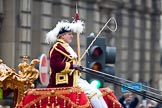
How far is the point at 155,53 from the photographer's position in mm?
41562

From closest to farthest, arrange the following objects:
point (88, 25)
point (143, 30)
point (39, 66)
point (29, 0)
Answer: point (39, 66) < point (29, 0) < point (88, 25) < point (143, 30)

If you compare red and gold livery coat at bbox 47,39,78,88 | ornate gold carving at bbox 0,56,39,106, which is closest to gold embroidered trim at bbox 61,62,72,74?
red and gold livery coat at bbox 47,39,78,88

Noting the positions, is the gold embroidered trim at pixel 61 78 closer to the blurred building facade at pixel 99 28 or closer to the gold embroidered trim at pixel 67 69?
the gold embroidered trim at pixel 67 69

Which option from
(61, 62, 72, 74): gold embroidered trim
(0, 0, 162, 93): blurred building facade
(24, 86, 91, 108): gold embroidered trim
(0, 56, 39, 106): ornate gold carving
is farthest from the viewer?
(0, 0, 162, 93): blurred building facade

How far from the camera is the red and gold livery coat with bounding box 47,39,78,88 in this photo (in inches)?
446

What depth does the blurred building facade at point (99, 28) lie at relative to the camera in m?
22.8

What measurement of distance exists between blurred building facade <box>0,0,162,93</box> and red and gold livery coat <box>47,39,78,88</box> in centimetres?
956

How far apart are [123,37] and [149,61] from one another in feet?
16.6

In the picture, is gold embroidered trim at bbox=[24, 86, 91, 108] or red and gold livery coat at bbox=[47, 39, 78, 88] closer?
gold embroidered trim at bbox=[24, 86, 91, 108]

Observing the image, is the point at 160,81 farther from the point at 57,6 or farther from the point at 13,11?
the point at 13,11

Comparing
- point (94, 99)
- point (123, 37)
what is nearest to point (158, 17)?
point (123, 37)

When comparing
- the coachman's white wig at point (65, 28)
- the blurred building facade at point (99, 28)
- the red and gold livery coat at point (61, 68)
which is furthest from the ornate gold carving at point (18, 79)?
the blurred building facade at point (99, 28)

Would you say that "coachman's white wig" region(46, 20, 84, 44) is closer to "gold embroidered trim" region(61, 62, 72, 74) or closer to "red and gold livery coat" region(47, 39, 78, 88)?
"red and gold livery coat" region(47, 39, 78, 88)

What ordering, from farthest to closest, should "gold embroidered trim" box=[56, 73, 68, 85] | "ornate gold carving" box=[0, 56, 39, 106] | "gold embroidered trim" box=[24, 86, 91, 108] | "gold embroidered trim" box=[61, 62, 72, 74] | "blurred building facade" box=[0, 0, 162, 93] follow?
1. "blurred building facade" box=[0, 0, 162, 93]
2. "ornate gold carving" box=[0, 56, 39, 106]
3. "gold embroidered trim" box=[56, 73, 68, 85]
4. "gold embroidered trim" box=[61, 62, 72, 74]
5. "gold embroidered trim" box=[24, 86, 91, 108]
